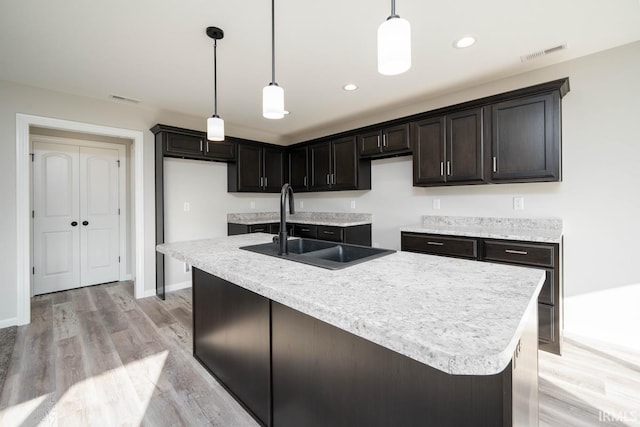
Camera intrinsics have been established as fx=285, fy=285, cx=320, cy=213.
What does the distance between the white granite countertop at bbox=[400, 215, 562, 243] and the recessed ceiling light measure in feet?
5.13

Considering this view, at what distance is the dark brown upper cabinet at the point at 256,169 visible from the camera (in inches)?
169

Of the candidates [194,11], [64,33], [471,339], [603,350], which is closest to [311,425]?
[471,339]

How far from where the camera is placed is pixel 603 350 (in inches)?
90.8

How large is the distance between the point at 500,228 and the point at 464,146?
91 cm

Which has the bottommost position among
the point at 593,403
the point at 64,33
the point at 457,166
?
the point at 593,403

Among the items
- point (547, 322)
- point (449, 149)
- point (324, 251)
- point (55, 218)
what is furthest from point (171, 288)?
point (547, 322)

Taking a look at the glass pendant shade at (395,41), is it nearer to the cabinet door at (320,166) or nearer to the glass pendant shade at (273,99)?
the glass pendant shade at (273,99)

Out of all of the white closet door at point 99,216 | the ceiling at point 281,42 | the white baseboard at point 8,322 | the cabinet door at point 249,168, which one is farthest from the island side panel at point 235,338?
the white closet door at point 99,216

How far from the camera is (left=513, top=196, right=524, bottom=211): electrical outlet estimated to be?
9.12 ft

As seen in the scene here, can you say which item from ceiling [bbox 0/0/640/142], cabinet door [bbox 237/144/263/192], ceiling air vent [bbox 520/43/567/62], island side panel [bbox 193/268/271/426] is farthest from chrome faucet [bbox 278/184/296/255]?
cabinet door [bbox 237/144/263/192]

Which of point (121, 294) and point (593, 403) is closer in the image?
point (593, 403)

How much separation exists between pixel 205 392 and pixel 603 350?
3062 mm

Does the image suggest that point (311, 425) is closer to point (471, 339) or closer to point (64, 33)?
point (471, 339)

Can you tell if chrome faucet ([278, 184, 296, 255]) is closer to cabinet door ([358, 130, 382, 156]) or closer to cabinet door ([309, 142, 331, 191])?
cabinet door ([358, 130, 382, 156])
